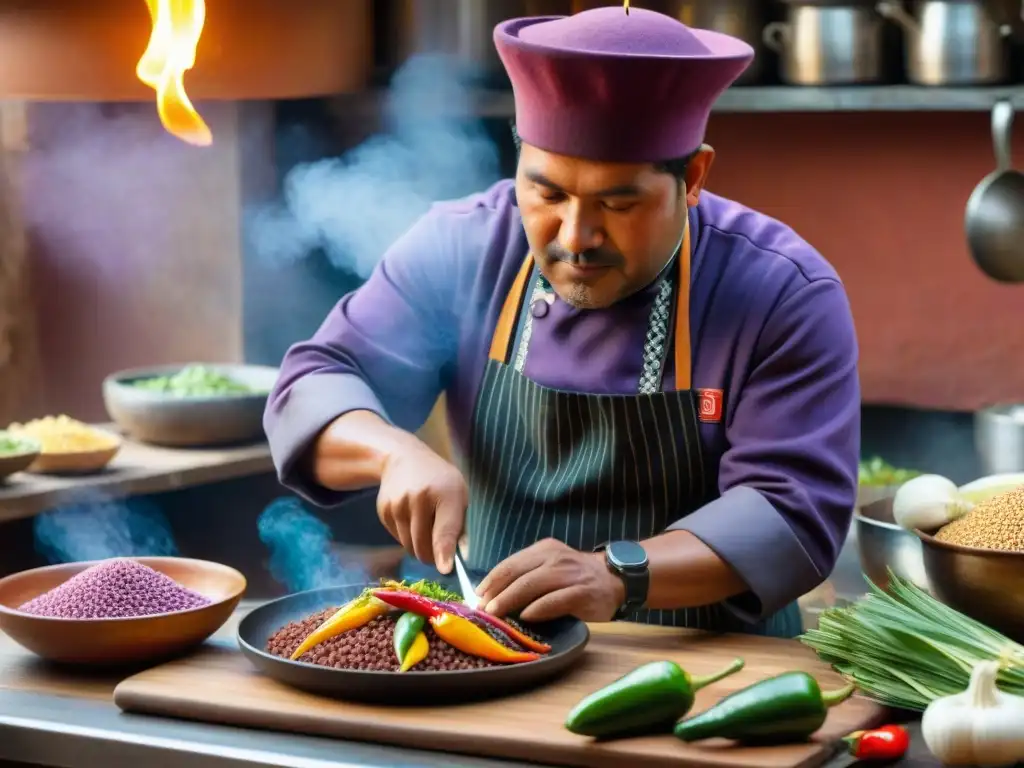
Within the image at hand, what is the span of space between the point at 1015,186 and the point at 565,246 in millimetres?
1959

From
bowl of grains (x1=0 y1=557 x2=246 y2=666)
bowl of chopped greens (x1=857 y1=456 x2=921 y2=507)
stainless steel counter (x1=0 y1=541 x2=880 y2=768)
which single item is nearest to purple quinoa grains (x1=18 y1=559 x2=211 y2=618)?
bowl of grains (x1=0 y1=557 x2=246 y2=666)

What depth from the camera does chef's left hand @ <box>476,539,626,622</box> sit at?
85.7 inches

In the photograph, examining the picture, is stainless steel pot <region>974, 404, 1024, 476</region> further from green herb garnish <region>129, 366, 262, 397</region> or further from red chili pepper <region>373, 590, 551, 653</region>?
red chili pepper <region>373, 590, 551, 653</region>

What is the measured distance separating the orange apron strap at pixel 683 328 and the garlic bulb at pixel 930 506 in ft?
1.35

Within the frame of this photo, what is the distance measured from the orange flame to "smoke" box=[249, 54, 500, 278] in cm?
213

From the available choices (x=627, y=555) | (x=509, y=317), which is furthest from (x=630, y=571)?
(x=509, y=317)

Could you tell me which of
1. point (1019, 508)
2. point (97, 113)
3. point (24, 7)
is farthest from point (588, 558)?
point (97, 113)

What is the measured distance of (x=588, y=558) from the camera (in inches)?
88.4

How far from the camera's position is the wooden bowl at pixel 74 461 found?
12.8 feet

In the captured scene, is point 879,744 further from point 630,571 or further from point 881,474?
point 881,474

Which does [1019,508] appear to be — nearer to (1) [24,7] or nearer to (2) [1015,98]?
(1) [24,7]

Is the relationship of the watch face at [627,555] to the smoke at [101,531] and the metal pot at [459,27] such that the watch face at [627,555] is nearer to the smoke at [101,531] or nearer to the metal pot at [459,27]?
the smoke at [101,531]

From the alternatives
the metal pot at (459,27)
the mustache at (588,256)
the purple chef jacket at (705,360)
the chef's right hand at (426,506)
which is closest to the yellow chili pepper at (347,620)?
the chef's right hand at (426,506)

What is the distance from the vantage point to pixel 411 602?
2.10 m
